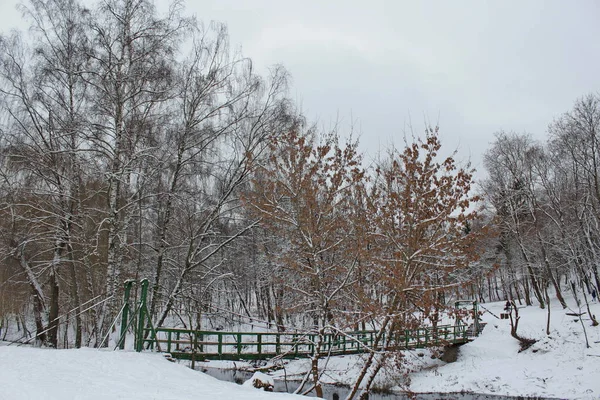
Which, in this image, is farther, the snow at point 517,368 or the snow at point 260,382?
the snow at point 517,368

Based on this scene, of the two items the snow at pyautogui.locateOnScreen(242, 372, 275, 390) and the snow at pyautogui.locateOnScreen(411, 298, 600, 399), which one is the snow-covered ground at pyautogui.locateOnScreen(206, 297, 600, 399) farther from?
the snow at pyautogui.locateOnScreen(242, 372, 275, 390)

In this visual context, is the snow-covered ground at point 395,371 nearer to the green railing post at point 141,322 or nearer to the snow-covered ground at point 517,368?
the snow-covered ground at point 517,368

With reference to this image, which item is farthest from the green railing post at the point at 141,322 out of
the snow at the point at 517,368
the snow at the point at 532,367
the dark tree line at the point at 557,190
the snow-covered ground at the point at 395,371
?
the dark tree line at the point at 557,190

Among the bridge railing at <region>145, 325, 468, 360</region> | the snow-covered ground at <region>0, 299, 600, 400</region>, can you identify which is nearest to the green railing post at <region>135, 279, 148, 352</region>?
the bridge railing at <region>145, 325, 468, 360</region>

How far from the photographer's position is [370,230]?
10211mm

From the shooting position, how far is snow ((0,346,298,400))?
204 inches

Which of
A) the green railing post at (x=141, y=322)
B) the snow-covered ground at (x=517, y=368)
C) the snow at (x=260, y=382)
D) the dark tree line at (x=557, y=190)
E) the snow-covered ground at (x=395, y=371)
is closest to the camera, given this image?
the snow-covered ground at (x=395, y=371)

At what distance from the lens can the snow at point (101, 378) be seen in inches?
204

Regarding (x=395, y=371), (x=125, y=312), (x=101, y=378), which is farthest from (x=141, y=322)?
(x=395, y=371)

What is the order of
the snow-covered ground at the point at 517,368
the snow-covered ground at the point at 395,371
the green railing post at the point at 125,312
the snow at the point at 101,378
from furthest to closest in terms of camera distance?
the snow-covered ground at the point at 517,368 → the green railing post at the point at 125,312 → the snow-covered ground at the point at 395,371 → the snow at the point at 101,378

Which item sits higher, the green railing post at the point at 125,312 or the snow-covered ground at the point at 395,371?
the green railing post at the point at 125,312

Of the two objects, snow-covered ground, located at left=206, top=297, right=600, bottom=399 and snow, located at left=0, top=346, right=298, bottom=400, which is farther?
snow-covered ground, located at left=206, top=297, right=600, bottom=399

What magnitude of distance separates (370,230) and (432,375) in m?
11.2

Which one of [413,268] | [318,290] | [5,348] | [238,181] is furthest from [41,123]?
[413,268]
